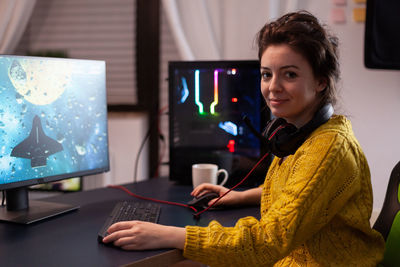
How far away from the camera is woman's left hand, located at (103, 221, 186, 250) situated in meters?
0.89

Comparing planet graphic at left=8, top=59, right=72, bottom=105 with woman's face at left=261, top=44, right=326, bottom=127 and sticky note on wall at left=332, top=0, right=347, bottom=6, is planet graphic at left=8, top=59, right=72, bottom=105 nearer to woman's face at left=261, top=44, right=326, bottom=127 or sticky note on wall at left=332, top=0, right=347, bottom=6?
woman's face at left=261, top=44, right=326, bottom=127

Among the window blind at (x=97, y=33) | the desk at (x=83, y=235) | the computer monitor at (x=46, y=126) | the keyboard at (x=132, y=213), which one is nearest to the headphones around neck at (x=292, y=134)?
the desk at (x=83, y=235)

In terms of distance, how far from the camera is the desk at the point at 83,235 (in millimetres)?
846

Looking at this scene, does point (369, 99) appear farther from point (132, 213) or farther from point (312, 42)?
point (132, 213)

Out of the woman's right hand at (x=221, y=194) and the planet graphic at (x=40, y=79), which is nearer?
the planet graphic at (x=40, y=79)

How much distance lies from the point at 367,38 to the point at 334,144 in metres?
1.08

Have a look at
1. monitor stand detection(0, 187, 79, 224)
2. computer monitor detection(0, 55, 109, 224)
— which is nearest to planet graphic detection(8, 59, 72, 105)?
computer monitor detection(0, 55, 109, 224)

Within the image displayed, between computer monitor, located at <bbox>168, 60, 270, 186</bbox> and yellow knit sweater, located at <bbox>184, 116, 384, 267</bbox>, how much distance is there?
0.51 meters

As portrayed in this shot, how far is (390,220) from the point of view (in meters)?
1.01

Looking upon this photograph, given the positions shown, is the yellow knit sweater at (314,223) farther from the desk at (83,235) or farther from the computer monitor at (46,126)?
the computer monitor at (46,126)

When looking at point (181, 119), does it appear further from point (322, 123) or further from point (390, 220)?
point (390, 220)

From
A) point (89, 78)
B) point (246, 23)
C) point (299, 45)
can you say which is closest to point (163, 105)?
point (246, 23)

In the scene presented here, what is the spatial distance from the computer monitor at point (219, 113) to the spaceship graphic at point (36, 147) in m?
0.49

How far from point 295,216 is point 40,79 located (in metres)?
0.77
